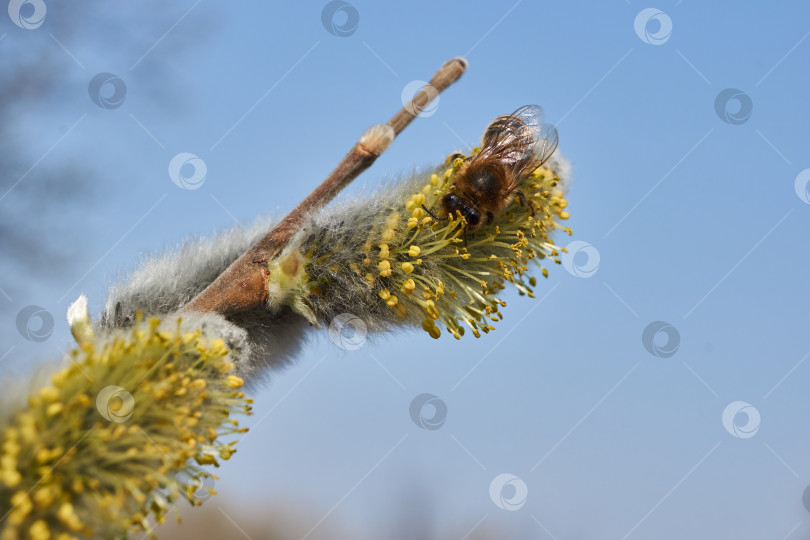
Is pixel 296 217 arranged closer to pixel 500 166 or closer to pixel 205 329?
pixel 205 329

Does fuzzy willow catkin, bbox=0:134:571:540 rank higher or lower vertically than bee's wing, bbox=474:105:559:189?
lower

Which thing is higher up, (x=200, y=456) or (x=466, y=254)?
(x=466, y=254)

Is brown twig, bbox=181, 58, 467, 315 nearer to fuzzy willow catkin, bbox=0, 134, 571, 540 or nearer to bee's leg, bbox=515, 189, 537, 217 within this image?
fuzzy willow catkin, bbox=0, 134, 571, 540

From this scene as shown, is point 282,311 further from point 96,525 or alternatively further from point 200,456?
point 96,525

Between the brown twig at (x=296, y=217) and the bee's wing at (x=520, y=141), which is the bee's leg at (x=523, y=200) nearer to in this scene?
the bee's wing at (x=520, y=141)

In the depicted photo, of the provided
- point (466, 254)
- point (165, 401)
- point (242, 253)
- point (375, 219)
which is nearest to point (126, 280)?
point (242, 253)

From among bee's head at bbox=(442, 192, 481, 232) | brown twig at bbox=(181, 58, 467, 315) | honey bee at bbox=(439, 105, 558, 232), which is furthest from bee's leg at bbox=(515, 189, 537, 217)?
brown twig at bbox=(181, 58, 467, 315)
